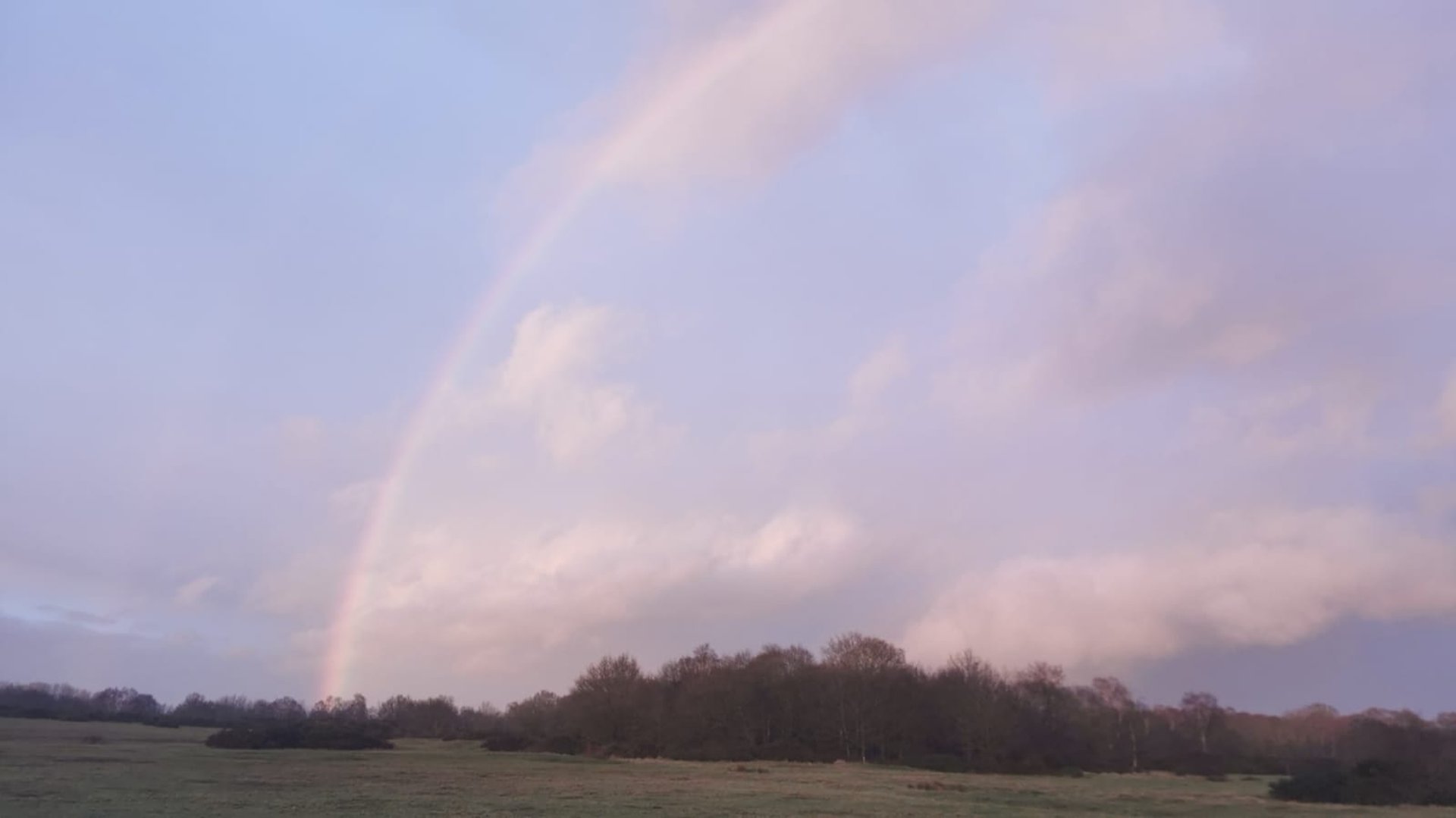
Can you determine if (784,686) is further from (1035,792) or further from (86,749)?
(86,749)

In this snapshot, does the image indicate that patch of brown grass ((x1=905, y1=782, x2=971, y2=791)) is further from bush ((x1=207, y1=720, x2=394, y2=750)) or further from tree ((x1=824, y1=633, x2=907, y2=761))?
bush ((x1=207, y1=720, x2=394, y2=750))

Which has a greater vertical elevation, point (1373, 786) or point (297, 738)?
point (1373, 786)

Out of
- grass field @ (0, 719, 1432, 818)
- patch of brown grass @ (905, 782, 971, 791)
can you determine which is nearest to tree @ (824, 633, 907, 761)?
grass field @ (0, 719, 1432, 818)

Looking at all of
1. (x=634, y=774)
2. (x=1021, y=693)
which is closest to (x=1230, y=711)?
(x=1021, y=693)

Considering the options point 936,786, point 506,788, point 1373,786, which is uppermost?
point 1373,786

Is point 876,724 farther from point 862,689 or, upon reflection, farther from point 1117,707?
point 1117,707

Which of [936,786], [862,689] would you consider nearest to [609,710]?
[862,689]

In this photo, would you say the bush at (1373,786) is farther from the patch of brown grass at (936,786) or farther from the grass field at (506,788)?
the patch of brown grass at (936,786)

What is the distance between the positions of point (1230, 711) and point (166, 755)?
170 m

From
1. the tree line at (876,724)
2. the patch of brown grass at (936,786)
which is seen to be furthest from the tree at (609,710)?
the patch of brown grass at (936,786)

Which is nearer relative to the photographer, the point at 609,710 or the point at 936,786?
the point at 936,786

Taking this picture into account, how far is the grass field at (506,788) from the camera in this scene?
38.3m

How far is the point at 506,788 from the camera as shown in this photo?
5025cm

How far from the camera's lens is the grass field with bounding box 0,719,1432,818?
38.3 meters
